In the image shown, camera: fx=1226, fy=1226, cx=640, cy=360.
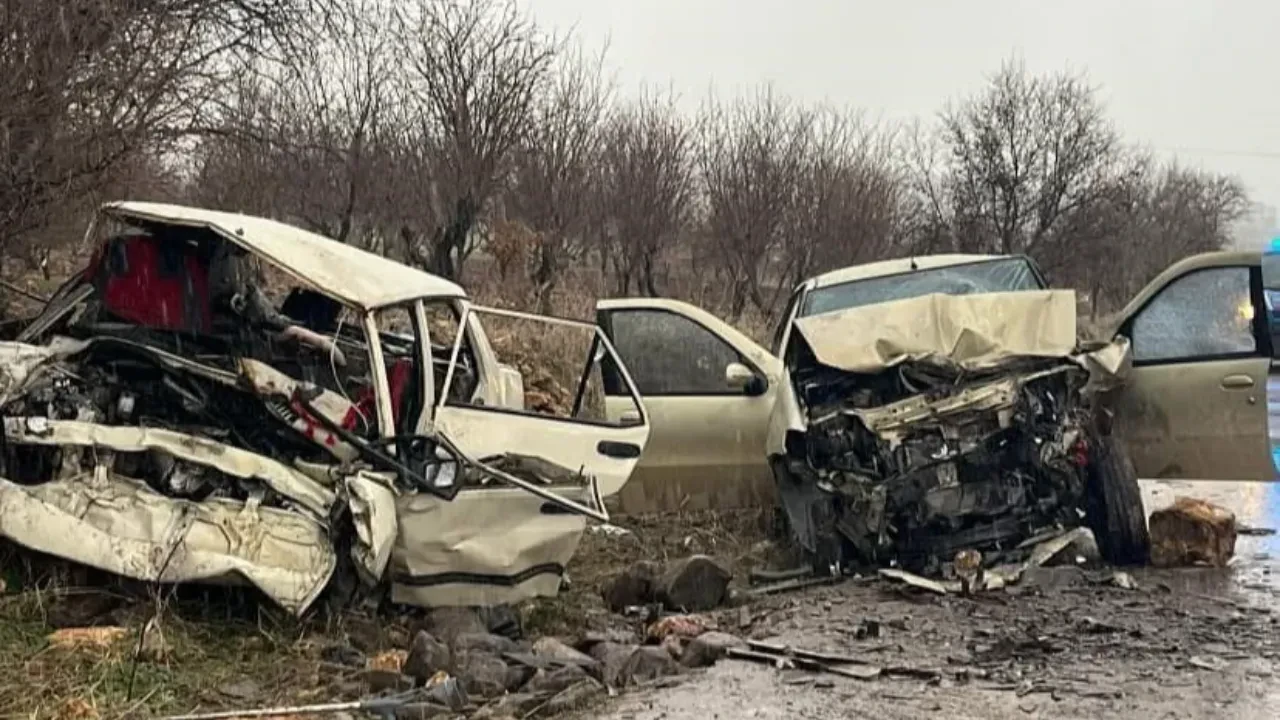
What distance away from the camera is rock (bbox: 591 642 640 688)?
5.33 meters

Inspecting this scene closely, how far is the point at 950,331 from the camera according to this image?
7.69m

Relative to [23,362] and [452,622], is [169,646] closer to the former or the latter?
[452,622]

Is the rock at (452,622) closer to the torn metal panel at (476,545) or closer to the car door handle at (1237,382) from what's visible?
the torn metal panel at (476,545)

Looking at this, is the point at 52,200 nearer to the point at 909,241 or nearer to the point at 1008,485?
the point at 1008,485

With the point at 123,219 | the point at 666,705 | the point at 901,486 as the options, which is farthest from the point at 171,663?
the point at 901,486

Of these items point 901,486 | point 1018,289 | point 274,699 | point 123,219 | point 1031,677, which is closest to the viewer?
point 274,699

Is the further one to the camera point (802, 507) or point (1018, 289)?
point (1018, 289)

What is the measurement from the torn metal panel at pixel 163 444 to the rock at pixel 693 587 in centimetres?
220

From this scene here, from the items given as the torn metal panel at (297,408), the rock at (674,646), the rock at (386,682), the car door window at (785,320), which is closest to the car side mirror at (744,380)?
the car door window at (785,320)

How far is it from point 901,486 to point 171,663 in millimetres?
4124

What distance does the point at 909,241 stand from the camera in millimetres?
30453

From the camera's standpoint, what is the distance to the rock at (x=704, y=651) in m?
5.70

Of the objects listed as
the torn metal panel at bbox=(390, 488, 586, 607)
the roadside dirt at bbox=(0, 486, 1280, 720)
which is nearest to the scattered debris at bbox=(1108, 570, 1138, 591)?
the roadside dirt at bbox=(0, 486, 1280, 720)

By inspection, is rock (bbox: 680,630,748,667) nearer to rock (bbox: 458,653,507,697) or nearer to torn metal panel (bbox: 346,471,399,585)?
rock (bbox: 458,653,507,697)
